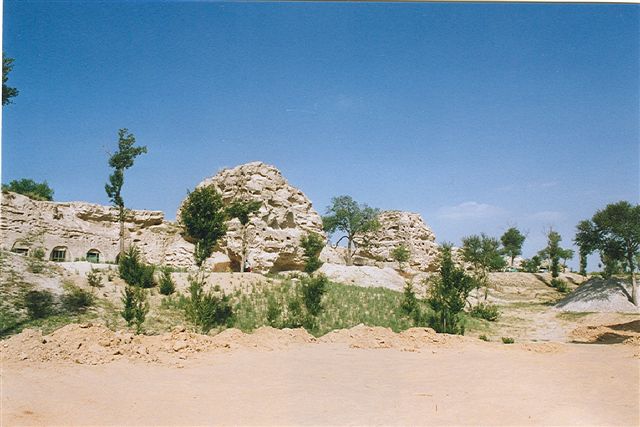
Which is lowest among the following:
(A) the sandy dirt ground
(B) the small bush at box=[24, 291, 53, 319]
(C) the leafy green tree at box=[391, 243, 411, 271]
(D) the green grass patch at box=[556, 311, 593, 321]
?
(D) the green grass patch at box=[556, 311, 593, 321]

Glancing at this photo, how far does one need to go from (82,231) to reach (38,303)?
17.7 metres

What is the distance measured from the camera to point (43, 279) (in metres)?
15.7

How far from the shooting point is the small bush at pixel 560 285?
38.0m

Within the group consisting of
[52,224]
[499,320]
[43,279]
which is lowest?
[499,320]

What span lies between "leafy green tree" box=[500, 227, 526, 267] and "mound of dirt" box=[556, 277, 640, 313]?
95.3 feet

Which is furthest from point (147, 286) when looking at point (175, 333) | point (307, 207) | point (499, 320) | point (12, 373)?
point (307, 207)

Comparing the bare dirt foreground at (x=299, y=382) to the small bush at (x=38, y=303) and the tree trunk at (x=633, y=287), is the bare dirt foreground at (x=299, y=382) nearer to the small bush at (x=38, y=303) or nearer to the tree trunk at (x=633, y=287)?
the small bush at (x=38, y=303)

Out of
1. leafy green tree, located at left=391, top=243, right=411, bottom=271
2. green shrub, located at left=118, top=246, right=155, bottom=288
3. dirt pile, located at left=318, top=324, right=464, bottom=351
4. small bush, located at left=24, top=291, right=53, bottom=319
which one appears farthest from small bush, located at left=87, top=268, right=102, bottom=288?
leafy green tree, located at left=391, top=243, right=411, bottom=271

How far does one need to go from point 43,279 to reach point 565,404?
17.6 meters

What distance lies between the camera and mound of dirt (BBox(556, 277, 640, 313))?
83.1 feet

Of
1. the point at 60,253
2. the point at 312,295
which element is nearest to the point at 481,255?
the point at 312,295

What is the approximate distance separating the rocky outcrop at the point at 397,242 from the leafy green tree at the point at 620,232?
68.6ft

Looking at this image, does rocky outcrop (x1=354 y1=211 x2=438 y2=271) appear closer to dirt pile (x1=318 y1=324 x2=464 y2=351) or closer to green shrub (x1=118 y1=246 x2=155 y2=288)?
green shrub (x1=118 y1=246 x2=155 y2=288)

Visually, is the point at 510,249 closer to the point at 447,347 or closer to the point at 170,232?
the point at 170,232
